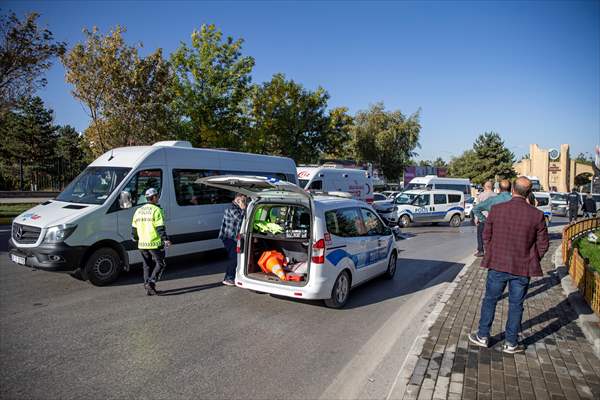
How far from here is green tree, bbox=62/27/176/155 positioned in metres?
17.2

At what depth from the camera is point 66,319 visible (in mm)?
5453

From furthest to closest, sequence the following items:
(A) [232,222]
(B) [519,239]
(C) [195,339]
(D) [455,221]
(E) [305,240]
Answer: (D) [455,221]
(A) [232,222]
(E) [305,240]
(C) [195,339]
(B) [519,239]

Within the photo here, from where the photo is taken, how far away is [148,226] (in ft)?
21.1

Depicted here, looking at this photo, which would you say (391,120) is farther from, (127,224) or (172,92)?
(127,224)

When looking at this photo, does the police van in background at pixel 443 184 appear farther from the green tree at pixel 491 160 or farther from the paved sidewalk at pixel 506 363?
the green tree at pixel 491 160

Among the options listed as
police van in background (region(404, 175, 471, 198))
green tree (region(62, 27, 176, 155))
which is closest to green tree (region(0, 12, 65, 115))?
green tree (region(62, 27, 176, 155))

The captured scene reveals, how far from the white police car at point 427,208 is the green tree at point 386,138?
26.6 meters

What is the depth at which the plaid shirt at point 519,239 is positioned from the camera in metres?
4.38

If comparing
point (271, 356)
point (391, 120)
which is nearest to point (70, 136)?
point (391, 120)

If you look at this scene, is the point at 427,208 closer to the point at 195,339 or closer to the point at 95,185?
the point at 95,185

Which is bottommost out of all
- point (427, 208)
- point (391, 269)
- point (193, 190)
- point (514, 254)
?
point (391, 269)

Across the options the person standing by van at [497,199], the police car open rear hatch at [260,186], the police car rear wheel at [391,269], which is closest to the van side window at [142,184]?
the police car open rear hatch at [260,186]

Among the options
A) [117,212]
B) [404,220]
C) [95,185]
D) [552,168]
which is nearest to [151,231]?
[117,212]

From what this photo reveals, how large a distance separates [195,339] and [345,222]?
9.73 ft
